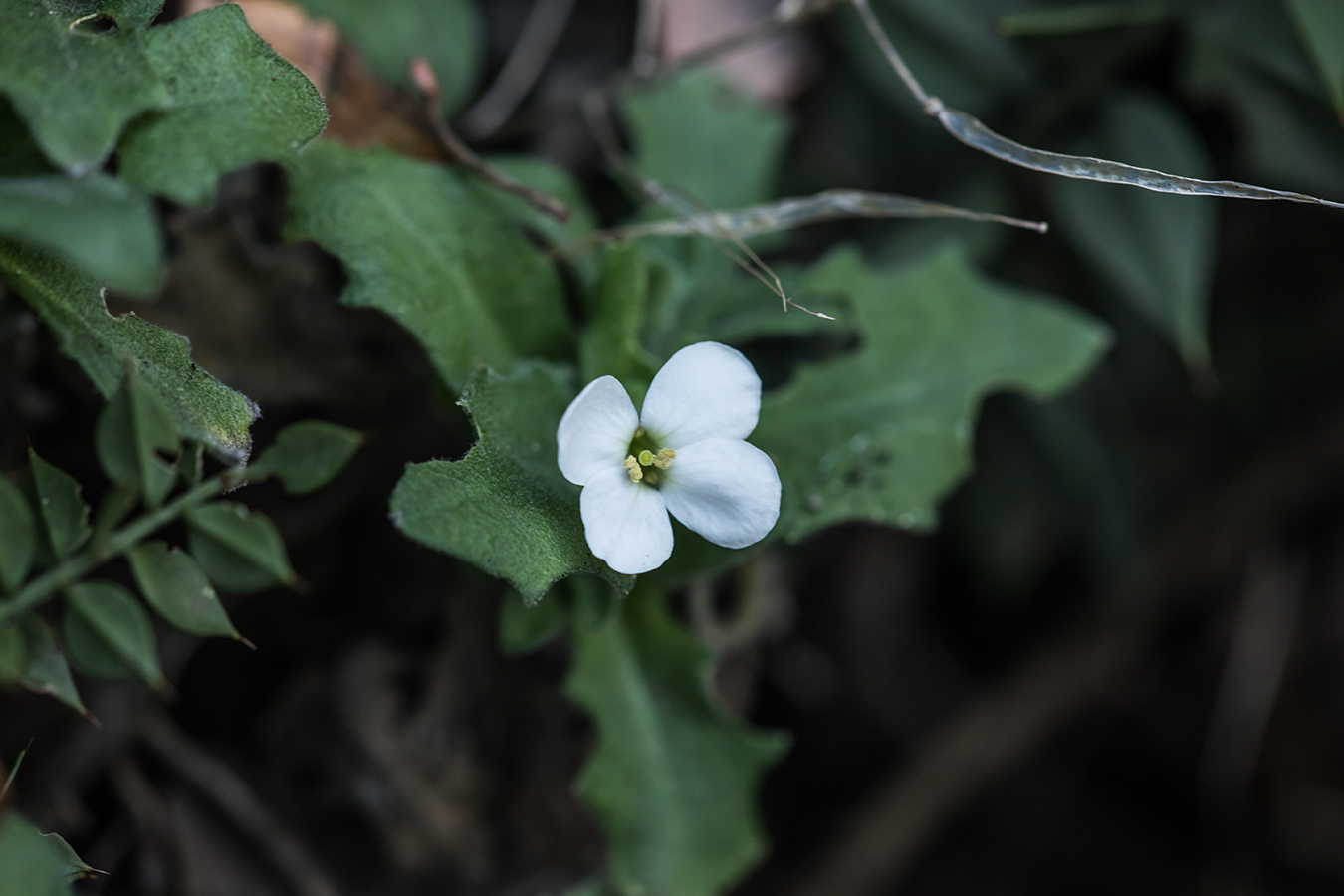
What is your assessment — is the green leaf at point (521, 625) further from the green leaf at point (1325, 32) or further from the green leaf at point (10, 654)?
the green leaf at point (1325, 32)

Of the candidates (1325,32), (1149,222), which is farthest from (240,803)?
(1325,32)

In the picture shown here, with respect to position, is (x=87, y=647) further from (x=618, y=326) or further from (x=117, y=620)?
(x=618, y=326)

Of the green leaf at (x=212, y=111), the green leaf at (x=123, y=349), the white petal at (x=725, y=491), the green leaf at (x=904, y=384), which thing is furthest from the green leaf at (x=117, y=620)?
the green leaf at (x=904, y=384)

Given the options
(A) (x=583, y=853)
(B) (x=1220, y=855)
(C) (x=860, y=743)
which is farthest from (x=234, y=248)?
(B) (x=1220, y=855)

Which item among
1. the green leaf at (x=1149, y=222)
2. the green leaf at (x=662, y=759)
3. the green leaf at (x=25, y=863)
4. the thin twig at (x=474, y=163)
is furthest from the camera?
the green leaf at (x=1149, y=222)

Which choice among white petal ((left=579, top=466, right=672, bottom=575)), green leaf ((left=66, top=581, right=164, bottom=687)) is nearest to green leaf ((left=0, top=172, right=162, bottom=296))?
green leaf ((left=66, top=581, right=164, bottom=687))

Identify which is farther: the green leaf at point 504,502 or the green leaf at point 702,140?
the green leaf at point 702,140

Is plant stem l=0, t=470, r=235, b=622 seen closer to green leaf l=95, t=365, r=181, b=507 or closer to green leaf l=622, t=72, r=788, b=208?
green leaf l=95, t=365, r=181, b=507
